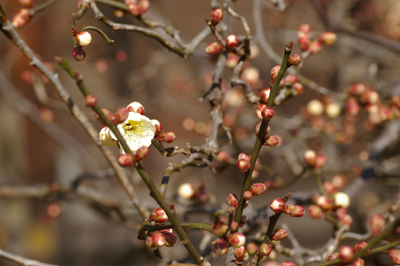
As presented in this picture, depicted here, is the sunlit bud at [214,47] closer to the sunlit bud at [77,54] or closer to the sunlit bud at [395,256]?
the sunlit bud at [77,54]

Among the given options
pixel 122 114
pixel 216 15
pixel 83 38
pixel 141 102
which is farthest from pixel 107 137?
pixel 141 102

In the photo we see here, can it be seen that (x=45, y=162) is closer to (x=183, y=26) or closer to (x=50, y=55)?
(x=50, y=55)

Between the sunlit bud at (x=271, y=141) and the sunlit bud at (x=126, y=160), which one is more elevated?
the sunlit bud at (x=271, y=141)

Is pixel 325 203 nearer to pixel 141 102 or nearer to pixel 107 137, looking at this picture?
pixel 107 137

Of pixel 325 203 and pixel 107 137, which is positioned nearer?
pixel 107 137

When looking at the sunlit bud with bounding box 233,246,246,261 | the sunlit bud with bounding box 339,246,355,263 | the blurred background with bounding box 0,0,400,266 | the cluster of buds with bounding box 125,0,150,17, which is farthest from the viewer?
the blurred background with bounding box 0,0,400,266

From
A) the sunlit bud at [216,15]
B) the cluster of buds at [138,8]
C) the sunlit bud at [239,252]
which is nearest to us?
the sunlit bud at [239,252]

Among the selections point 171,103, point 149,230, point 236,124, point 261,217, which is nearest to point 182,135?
point 171,103

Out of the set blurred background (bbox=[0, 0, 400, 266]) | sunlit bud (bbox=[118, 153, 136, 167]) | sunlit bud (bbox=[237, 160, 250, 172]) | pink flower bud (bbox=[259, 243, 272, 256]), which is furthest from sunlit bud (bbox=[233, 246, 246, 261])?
blurred background (bbox=[0, 0, 400, 266])

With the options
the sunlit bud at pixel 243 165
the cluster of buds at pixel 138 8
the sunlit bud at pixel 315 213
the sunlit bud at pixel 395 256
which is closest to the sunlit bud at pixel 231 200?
the sunlit bud at pixel 243 165

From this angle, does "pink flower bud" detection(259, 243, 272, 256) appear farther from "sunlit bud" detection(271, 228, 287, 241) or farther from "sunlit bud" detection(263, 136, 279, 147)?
"sunlit bud" detection(263, 136, 279, 147)

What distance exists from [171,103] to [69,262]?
1.96 m

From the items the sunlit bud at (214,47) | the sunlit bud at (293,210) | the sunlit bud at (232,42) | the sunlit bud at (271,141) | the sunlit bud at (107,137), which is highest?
the sunlit bud at (214,47)

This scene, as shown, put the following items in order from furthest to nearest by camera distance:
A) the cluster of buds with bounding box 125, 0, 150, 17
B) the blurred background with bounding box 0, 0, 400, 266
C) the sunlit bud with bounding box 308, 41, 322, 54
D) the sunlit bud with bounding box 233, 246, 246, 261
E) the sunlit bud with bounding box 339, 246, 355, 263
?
the blurred background with bounding box 0, 0, 400, 266 < the sunlit bud with bounding box 308, 41, 322, 54 < the cluster of buds with bounding box 125, 0, 150, 17 < the sunlit bud with bounding box 233, 246, 246, 261 < the sunlit bud with bounding box 339, 246, 355, 263
